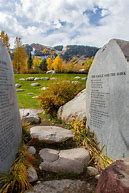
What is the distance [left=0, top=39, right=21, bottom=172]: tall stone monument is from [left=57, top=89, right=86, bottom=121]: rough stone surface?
2515 millimetres

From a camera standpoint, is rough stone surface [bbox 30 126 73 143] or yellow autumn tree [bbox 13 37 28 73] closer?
rough stone surface [bbox 30 126 73 143]

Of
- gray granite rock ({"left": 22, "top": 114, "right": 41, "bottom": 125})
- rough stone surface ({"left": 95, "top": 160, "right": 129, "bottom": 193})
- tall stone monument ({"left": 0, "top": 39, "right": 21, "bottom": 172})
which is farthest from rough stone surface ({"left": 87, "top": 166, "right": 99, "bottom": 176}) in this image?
gray granite rock ({"left": 22, "top": 114, "right": 41, "bottom": 125})

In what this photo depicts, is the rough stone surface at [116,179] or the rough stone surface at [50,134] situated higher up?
the rough stone surface at [116,179]

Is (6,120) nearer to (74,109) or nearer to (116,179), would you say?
(116,179)

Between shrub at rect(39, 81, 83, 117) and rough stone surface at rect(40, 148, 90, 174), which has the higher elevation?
shrub at rect(39, 81, 83, 117)

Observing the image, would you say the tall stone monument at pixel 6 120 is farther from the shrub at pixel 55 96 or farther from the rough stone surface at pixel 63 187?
the shrub at pixel 55 96

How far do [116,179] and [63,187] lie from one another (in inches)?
62.0

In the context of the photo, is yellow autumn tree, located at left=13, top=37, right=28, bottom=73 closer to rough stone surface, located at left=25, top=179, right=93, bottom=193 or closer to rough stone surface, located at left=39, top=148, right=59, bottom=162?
rough stone surface, located at left=39, top=148, right=59, bottom=162

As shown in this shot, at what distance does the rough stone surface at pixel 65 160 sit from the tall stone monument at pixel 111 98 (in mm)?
544

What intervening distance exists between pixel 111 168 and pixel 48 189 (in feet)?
4.73

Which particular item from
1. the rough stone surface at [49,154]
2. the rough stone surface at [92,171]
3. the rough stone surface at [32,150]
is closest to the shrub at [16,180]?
the rough stone surface at [49,154]

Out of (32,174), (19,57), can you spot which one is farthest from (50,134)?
(19,57)

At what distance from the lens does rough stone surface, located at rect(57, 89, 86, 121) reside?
27.2 ft

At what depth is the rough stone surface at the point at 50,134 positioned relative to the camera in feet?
21.8
